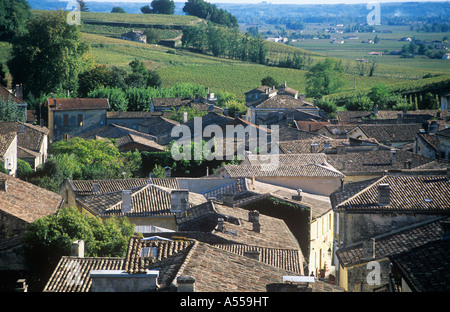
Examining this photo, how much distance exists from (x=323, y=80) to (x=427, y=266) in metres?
91.4

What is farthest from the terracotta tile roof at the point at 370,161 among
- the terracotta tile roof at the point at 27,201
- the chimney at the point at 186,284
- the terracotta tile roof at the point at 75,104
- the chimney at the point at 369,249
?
the terracotta tile roof at the point at 75,104

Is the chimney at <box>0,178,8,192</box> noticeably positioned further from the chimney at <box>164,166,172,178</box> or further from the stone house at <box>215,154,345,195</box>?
the chimney at <box>164,166,172,178</box>

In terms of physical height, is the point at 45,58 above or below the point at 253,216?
above

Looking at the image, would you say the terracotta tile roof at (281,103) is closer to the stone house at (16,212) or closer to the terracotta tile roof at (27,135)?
the terracotta tile roof at (27,135)

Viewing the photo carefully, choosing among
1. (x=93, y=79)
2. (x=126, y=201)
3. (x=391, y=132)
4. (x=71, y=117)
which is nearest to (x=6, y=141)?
(x=126, y=201)

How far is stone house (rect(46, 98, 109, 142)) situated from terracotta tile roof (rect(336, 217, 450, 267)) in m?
47.0

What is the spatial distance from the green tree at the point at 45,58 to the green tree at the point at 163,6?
317 ft

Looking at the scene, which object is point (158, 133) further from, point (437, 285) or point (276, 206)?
point (437, 285)

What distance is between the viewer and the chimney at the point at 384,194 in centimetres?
2261

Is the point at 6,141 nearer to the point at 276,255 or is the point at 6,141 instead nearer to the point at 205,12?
the point at 276,255

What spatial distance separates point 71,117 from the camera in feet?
218

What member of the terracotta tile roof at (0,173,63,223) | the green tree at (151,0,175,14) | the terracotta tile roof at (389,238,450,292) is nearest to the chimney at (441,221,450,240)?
the terracotta tile roof at (389,238,450,292)

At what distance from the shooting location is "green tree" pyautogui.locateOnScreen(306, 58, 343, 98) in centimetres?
10481
